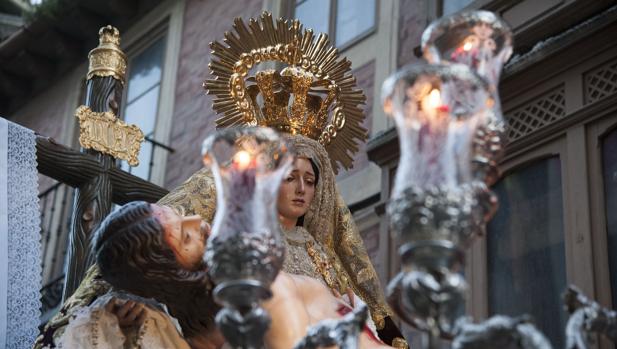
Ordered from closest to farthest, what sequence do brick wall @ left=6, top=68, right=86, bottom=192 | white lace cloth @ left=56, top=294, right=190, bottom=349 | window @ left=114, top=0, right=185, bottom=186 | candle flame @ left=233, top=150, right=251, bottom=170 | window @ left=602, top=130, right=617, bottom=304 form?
candle flame @ left=233, top=150, right=251, bottom=170, white lace cloth @ left=56, top=294, right=190, bottom=349, window @ left=602, top=130, right=617, bottom=304, window @ left=114, top=0, right=185, bottom=186, brick wall @ left=6, top=68, right=86, bottom=192

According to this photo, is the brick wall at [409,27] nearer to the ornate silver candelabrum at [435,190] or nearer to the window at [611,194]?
the window at [611,194]

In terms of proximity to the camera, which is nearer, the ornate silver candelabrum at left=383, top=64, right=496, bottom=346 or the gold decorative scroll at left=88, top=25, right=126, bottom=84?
the ornate silver candelabrum at left=383, top=64, right=496, bottom=346

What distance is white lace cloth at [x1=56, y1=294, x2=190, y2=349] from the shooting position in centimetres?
413

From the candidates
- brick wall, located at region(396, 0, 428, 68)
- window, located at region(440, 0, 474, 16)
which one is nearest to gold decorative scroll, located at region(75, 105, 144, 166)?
window, located at region(440, 0, 474, 16)

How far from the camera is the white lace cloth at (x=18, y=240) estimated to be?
5711mm

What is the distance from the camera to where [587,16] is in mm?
7789

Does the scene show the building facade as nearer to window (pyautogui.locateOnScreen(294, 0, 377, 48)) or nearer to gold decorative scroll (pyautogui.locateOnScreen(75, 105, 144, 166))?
window (pyautogui.locateOnScreen(294, 0, 377, 48))

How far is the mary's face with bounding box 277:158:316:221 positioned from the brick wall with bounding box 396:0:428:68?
16.0 ft

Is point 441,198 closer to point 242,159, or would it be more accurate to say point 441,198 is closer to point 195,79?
point 242,159

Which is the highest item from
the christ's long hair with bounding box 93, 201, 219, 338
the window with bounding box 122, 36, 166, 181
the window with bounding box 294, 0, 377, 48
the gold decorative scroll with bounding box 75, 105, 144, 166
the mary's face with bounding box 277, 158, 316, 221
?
the window with bounding box 122, 36, 166, 181

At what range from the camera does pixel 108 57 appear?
7.32 m

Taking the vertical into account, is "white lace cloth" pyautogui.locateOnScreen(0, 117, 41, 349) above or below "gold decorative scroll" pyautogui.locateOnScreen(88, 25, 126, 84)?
below

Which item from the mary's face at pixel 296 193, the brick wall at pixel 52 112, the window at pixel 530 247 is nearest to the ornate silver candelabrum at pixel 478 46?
the mary's face at pixel 296 193

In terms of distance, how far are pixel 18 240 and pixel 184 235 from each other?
244 cm
